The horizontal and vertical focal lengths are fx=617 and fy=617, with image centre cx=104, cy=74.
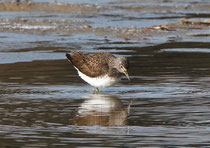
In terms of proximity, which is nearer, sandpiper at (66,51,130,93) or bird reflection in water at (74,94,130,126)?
bird reflection in water at (74,94,130,126)

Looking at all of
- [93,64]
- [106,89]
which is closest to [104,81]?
[93,64]

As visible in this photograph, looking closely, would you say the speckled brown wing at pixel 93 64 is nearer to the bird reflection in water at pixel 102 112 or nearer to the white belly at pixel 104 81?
the white belly at pixel 104 81

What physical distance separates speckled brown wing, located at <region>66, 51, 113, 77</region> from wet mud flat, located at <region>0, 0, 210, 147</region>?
1.26ft

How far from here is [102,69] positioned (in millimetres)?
11352

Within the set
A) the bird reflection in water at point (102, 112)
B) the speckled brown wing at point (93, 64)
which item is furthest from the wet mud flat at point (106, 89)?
the speckled brown wing at point (93, 64)

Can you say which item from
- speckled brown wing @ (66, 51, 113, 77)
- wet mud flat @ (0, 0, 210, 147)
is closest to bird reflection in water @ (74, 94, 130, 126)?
wet mud flat @ (0, 0, 210, 147)

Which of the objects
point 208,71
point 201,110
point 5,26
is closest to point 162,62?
point 208,71

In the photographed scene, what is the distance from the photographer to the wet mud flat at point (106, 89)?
802cm

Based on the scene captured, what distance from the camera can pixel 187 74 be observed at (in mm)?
12852

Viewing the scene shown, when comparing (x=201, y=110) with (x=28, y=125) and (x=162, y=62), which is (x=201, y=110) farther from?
(x=162, y=62)

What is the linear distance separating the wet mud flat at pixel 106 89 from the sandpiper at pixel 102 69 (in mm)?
245

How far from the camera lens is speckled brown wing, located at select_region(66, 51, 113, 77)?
11375 millimetres

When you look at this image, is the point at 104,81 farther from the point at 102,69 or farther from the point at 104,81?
the point at 102,69

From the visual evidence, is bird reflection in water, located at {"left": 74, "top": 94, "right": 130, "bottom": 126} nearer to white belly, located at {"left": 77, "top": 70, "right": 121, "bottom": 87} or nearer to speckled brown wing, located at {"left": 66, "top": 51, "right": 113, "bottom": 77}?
white belly, located at {"left": 77, "top": 70, "right": 121, "bottom": 87}
